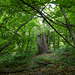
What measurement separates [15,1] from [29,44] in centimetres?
568

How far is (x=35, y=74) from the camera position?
11.4 feet

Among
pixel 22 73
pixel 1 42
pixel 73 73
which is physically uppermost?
pixel 1 42

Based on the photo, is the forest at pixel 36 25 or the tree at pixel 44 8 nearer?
the tree at pixel 44 8

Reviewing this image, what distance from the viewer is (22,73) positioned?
3752 mm

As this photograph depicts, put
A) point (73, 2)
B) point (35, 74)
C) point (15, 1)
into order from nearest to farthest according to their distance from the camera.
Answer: point (73, 2)
point (15, 1)
point (35, 74)

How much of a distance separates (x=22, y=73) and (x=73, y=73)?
8.53ft

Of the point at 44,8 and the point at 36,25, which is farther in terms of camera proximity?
the point at 36,25

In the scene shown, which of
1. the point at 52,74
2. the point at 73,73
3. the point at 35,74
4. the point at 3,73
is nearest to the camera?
the point at 73,73

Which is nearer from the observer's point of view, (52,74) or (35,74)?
(52,74)

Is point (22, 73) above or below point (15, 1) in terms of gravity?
below

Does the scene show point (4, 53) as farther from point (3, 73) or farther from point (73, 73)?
point (73, 73)

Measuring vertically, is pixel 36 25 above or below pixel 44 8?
above

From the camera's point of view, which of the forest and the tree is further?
the forest

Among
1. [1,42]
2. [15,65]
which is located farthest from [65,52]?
[1,42]
